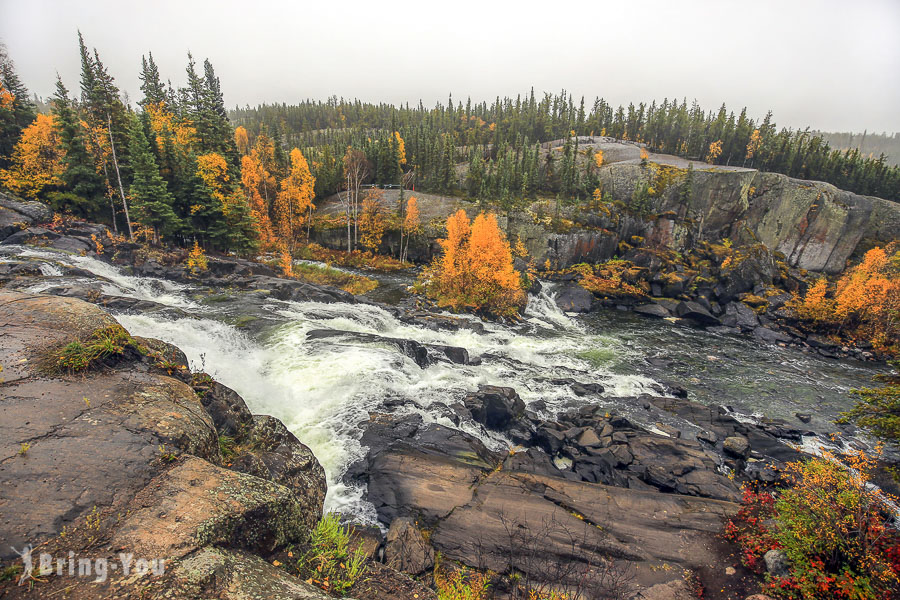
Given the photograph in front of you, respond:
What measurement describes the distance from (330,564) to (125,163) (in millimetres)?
50879

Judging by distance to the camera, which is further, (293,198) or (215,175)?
(293,198)

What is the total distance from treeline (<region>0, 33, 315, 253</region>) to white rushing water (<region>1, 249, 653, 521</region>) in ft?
35.1

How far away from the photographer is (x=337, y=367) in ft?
66.0

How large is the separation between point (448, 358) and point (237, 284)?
21.5 meters

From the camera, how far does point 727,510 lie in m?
13.5

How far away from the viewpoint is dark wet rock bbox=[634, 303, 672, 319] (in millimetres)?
48719

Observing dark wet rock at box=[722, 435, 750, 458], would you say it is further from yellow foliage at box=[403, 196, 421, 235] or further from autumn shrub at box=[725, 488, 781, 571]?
yellow foliage at box=[403, 196, 421, 235]

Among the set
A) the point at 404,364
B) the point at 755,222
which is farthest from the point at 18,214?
the point at 755,222

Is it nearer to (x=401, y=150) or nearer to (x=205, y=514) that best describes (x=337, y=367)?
(x=205, y=514)

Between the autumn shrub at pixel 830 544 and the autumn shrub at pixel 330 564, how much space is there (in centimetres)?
1100

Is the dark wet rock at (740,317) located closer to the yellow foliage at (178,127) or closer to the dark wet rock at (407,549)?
the dark wet rock at (407,549)

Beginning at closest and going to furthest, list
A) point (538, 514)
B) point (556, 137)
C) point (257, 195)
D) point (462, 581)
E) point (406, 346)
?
point (462, 581), point (538, 514), point (406, 346), point (257, 195), point (556, 137)

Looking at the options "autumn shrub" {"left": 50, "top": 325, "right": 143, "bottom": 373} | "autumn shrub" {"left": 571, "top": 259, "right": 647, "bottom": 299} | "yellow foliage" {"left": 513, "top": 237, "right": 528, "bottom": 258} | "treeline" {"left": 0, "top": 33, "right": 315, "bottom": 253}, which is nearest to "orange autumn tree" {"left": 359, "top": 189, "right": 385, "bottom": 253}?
"treeline" {"left": 0, "top": 33, "right": 315, "bottom": 253}

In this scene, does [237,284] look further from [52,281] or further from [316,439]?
[316,439]
